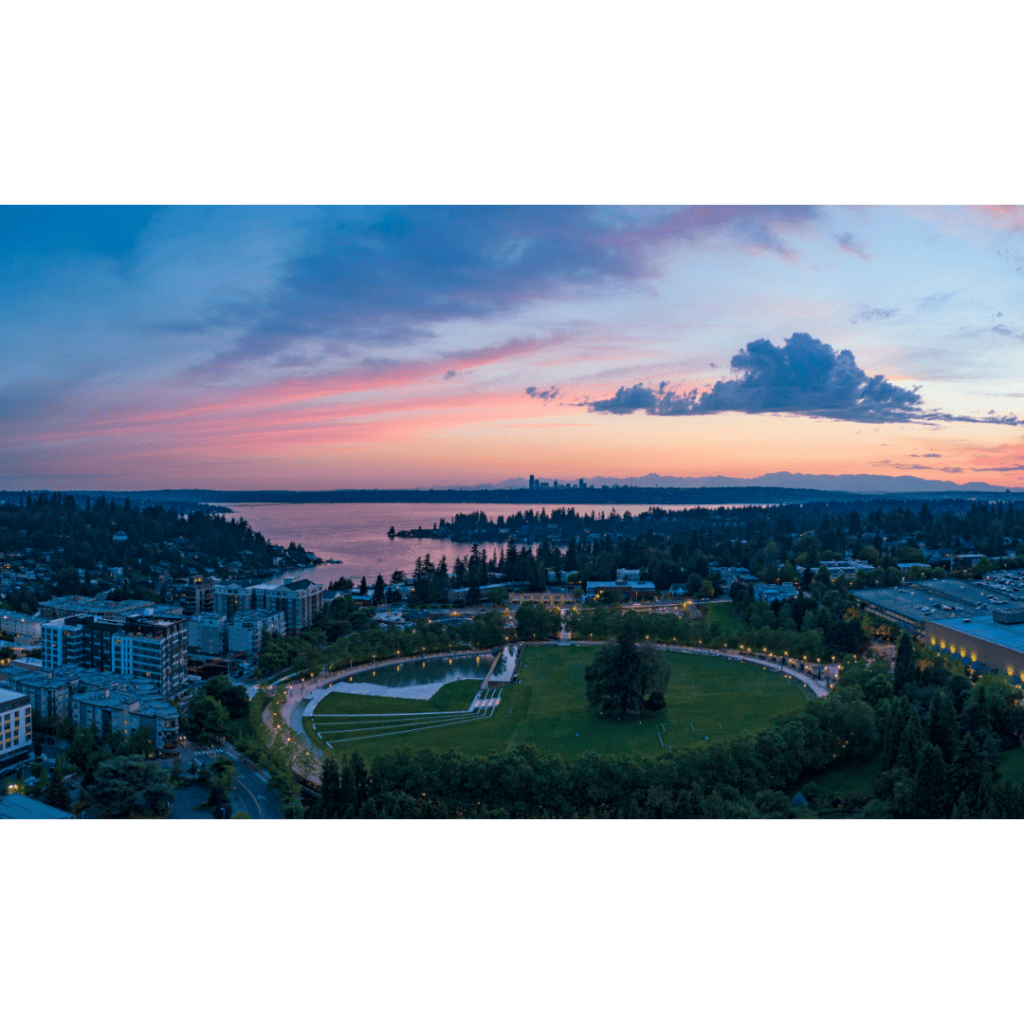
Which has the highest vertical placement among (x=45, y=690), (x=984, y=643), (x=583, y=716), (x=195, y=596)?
(x=984, y=643)

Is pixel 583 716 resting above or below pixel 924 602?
below

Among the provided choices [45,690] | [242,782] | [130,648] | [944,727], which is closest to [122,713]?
[45,690]

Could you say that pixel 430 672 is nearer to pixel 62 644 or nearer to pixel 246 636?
pixel 246 636

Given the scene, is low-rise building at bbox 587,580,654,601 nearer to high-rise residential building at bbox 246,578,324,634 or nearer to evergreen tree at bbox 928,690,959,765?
high-rise residential building at bbox 246,578,324,634

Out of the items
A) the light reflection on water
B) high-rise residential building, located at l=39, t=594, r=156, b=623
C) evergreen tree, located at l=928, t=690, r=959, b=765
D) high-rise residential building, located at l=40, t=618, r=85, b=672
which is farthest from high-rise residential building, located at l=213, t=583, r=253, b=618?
evergreen tree, located at l=928, t=690, r=959, b=765

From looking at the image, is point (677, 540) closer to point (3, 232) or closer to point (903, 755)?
point (903, 755)

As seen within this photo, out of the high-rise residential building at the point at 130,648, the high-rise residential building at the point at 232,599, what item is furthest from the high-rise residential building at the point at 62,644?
the high-rise residential building at the point at 232,599
